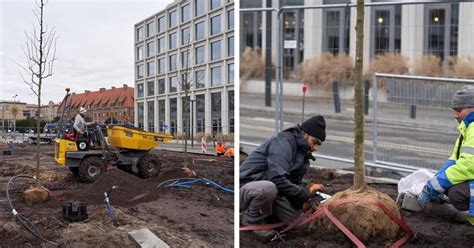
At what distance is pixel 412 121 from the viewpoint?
4934 mm

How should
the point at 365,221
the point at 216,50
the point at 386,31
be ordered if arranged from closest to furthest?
the point at 216,50 → the point at 365,221 → the point at 386,31

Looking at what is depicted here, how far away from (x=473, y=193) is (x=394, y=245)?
1.66 ft

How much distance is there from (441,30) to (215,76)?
230 inches

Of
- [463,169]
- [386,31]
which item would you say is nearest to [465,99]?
[463,169]

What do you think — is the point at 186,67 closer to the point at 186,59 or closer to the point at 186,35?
the point at 186,59

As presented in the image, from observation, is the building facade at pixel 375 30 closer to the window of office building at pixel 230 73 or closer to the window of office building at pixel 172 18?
the window of office building at pixel 172 18

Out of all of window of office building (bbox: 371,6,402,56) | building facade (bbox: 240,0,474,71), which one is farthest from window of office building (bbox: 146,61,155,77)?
window of office building (bbox: 371,6,402,56)

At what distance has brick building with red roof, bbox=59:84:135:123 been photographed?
2.38 metres

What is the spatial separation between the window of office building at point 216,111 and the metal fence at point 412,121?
2891 mm

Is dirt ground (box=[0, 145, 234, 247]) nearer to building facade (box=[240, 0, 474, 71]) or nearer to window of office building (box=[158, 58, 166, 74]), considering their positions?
window of office building (box=[158, 58, 166, 74])

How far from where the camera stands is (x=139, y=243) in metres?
2.21

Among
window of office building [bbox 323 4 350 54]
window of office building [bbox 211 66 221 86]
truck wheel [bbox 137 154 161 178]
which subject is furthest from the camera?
window of office building [bbox 323 4 350 54]

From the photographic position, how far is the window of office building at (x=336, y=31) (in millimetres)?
6797

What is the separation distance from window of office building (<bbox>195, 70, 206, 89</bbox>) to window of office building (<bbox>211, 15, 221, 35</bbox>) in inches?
7.2
